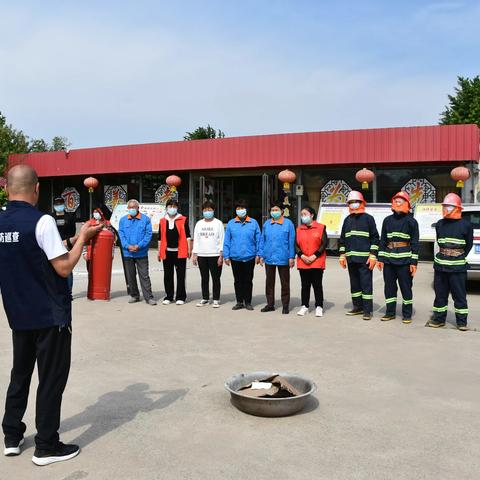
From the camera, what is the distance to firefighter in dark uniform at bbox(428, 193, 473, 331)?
24.1 ft

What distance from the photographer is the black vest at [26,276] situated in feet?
10.5

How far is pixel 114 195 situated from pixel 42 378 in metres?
19.5

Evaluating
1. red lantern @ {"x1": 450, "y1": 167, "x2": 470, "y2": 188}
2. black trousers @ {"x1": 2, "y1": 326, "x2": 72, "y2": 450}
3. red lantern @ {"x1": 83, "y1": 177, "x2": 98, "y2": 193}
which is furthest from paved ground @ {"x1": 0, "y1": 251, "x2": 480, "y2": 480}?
red lantern @ {"x1": 83, "y1": 177, "x2": 98, "y2": 193}

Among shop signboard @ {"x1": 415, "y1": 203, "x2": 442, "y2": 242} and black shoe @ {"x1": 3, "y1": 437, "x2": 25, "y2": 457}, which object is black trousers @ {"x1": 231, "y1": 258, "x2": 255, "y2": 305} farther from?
shop signboard @ {"x1": 415, "y1": 203, "x2": 442, "y2": 242}

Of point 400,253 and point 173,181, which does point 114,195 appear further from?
point 400,253

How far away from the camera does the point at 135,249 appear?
9.48 metres

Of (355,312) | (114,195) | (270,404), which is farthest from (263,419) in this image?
(114,195)

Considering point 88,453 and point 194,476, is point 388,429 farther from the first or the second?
point 88,453

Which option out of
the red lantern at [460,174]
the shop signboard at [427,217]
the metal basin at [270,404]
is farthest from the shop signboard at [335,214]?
the metal basin at [270,404]

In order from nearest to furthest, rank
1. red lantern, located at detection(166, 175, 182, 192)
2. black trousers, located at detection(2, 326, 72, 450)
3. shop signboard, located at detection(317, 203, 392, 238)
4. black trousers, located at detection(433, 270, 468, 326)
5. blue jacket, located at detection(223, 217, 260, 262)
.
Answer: black trousers, located at detection(2, 326, 72, 450), black trousers, located at detection(433, 270, 468, 326), blue jacket, located at detection(223, 217, 260, 262), shop signboard, located at detection(317, 203, 392, 238), red lantern, located at detection(166, 175, 182, 192)

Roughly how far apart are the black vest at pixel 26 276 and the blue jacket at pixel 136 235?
245 inches

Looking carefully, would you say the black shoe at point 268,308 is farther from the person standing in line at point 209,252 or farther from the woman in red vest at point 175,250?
the woman in red vest at point 175,250

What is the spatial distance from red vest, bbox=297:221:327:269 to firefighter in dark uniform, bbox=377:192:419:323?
904 millimetres

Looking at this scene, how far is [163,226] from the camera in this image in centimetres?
946
